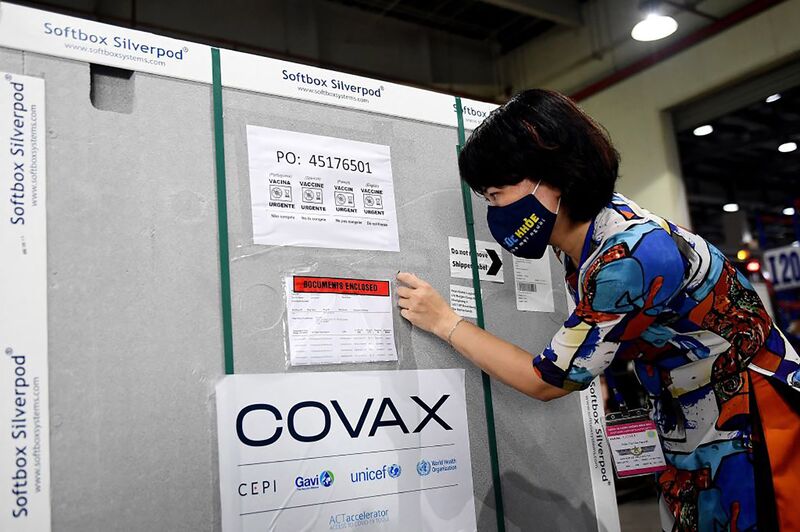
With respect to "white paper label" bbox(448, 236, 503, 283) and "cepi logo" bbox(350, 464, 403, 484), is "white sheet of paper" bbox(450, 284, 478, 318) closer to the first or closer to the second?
"white paper label" bbox(448, 236, 503, 283)

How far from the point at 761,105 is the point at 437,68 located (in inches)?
102

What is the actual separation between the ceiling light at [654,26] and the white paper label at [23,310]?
3.93m

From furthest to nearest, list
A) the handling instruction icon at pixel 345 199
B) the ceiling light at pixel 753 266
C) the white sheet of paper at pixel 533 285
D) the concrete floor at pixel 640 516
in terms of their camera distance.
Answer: the ceiling light at pixel 753 266
the concrete floor at pixel 640 516
the white sheet of paper at pixel 533 285
the handling instruction icon at pixel 345 199

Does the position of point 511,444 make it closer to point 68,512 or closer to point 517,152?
point 517,152

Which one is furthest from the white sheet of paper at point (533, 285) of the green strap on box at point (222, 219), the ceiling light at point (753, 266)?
the ceiling light at point (753, 266)

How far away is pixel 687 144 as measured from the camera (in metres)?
5.61

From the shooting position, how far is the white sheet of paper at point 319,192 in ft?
4.46

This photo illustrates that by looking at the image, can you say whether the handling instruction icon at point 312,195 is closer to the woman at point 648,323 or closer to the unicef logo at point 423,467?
the woman at point 648,323

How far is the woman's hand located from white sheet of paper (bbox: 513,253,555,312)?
0.29m

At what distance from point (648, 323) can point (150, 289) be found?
2.95 feet

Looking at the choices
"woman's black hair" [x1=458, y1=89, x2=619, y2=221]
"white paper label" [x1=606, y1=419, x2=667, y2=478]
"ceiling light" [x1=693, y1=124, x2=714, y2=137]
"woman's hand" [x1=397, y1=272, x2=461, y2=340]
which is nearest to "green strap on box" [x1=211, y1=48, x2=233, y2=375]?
"woman's hand" [x1=397, y1=272, x2=461, y2=340]

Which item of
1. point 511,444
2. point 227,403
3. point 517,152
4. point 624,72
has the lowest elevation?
point 511,444

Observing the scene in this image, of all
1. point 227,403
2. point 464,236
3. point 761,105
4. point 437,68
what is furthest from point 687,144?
point 227,403

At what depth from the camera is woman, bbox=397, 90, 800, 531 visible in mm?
1269
